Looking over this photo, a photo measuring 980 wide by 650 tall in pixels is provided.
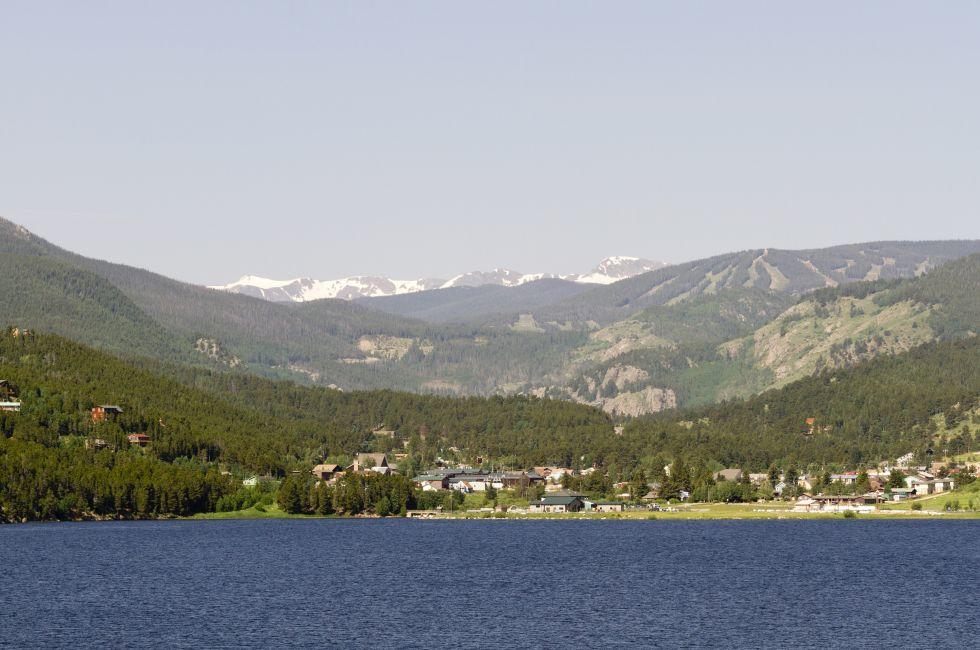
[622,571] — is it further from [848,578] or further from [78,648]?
[78,648]

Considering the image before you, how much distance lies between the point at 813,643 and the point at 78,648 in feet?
193

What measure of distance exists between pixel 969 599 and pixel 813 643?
3436 centimetres

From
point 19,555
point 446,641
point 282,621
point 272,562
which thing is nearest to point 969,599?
point 446,641

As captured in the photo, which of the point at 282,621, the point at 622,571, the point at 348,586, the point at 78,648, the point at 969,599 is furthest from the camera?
the point at 622,571

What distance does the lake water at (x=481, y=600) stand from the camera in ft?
423

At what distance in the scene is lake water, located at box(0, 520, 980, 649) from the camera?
129000 mm

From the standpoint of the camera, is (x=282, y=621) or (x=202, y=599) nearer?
(x=282, y=621)

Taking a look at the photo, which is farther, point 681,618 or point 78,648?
point 681,618

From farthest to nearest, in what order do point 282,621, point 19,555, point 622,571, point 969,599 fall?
point 19,555 < point 622,571 < point 969,599 < point 282,621

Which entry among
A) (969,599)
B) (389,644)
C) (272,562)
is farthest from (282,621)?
(969,599)

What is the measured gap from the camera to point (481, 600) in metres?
154

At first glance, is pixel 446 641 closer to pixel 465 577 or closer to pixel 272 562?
pixel 465 577

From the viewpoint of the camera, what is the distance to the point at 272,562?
191000mm

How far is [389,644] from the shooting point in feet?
411
